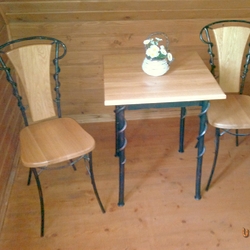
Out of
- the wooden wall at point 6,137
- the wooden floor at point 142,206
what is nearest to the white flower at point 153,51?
the wooden floor at point 142,206

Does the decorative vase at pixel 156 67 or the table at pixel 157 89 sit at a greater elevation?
the decorative vase at pixel 156 67

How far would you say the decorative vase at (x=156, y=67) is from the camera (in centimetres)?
171

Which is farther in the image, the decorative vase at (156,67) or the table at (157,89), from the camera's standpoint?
the decorative vase at (156,67)

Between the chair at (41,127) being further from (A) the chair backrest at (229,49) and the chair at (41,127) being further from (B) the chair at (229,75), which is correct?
(A) the chair backrest at (229,49)

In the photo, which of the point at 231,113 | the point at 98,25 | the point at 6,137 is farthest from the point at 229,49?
the point at 6,137

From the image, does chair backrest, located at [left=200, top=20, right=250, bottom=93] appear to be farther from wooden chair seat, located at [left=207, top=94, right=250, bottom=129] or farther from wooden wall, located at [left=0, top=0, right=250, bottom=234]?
wooden wall, located at [left=0, top=0, right=250, bottom=234]

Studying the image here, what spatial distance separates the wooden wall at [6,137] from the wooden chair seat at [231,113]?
132cm

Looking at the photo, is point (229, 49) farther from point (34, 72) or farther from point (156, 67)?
point (34, 72)

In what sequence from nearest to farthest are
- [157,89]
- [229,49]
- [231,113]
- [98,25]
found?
[157,89] < [231,113] < [229,49] < [98,25]

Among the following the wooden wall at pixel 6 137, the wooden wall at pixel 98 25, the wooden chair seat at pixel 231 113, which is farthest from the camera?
the wooden wall at pixel 98 25

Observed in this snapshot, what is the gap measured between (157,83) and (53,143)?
659 mm

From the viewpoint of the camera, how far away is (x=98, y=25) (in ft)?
7.34

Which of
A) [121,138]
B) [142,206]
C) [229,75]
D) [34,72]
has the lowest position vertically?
[142,206]

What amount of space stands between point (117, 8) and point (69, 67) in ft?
2.01
